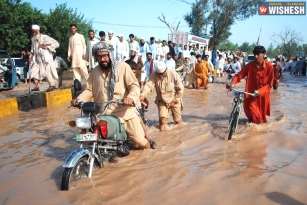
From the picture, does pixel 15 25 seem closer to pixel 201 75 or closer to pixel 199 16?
pixel 201 75

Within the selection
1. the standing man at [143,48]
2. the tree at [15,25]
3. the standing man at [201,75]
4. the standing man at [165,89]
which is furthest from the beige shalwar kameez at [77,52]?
the tree at [15,25]

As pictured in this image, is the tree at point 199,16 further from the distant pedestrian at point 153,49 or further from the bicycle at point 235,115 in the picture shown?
the bicycle at point 235,115

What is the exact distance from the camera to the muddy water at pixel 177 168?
3283 mm

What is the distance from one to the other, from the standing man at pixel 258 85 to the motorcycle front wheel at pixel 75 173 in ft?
11.7

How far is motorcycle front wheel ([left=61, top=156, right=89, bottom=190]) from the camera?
3298mm

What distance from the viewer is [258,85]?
637 cm

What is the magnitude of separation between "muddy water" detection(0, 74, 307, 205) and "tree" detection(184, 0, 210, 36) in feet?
108

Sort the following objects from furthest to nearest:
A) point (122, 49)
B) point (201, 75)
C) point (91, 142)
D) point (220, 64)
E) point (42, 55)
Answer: point (220, 64) → point (201, 75) → point (122, 49) → point (42, 55) → point (91, 142)

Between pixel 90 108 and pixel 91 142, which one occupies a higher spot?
pixel 90 108

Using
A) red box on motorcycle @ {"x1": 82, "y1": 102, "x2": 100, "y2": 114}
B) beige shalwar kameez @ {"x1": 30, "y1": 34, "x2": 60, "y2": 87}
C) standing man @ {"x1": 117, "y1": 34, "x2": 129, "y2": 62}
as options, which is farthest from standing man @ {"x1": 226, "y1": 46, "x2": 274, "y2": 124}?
standing man @ {"x1": 117, "y1": 34, "x2": 129, "y2": 62}

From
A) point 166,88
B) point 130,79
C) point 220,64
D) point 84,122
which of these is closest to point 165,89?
point 166,88

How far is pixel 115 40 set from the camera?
11.8 m

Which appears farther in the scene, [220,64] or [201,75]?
[220,64]

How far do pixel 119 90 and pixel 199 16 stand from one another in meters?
36.3
